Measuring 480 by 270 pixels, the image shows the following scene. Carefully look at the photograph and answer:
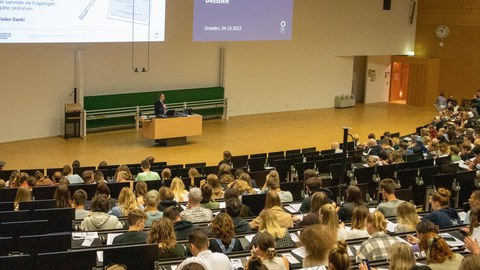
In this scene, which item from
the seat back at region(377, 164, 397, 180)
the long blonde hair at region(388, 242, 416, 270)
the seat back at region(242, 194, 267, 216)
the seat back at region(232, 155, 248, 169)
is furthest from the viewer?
the seat back at region(232, 155, 248, 169)

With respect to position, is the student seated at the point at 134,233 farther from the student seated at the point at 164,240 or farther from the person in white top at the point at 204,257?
the person in white top at the point at 204,257

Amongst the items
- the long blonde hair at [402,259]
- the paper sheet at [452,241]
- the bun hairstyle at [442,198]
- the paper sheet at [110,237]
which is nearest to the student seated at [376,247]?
the paper sheet at [452,241]

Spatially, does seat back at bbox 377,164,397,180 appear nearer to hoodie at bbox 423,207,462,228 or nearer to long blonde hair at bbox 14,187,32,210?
hoodie at bbox 423,207,462,228

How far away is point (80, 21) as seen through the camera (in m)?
18.0

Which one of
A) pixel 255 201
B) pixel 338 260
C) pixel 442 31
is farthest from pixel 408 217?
pixel 442 31

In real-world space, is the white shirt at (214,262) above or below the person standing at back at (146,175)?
above

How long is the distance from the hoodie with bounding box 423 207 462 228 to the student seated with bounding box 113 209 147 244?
131 inches

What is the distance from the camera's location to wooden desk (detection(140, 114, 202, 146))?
740 inches

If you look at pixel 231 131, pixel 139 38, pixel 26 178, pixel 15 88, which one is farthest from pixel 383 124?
pixel 26 178

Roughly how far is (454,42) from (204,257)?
82.8 ft

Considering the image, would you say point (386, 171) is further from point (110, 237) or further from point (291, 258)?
point (110, 237)

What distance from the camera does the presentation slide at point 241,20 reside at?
1992 cm

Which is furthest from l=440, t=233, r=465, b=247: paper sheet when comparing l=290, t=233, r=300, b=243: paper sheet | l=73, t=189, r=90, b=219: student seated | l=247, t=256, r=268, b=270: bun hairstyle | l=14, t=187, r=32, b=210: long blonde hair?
l=14, t=187, r=32, b=210: long blonde hair

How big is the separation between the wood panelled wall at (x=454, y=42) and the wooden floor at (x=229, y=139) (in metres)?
2.55
